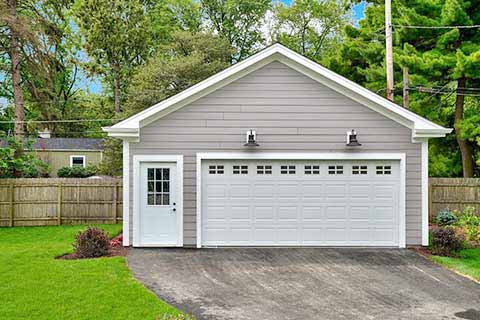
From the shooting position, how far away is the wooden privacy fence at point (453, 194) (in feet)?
49.9

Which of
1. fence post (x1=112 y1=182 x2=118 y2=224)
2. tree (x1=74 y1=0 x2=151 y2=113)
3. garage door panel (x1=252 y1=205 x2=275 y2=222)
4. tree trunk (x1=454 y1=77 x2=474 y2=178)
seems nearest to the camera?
garage door panel (x1=252 y1=205 x2=275 y2=222)

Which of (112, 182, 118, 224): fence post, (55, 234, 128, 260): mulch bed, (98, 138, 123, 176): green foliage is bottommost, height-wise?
(55, 234, 128, 260): mulch bed

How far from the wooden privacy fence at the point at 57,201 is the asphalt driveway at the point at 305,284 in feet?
17.1

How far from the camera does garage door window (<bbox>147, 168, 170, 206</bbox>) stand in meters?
11.0

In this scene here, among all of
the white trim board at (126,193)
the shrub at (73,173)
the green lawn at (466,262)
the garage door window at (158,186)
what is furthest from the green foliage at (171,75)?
the green lawn at (466,262)

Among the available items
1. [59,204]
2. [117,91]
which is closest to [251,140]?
[59,204]

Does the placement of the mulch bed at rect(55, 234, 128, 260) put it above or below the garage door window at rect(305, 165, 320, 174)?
below

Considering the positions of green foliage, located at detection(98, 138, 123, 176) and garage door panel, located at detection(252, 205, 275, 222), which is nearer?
garage door panel, located at detection(252, 205, 275, 222)

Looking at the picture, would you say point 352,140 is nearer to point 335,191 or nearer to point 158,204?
point 335,191

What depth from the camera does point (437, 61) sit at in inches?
665

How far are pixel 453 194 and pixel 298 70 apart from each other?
7526 millimetres

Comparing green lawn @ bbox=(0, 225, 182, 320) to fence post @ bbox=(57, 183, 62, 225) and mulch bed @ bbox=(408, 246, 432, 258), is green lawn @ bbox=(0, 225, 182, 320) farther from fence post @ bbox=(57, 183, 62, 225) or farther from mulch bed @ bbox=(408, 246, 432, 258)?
mulch bed @ bbox=(408, 246, 432, 258)

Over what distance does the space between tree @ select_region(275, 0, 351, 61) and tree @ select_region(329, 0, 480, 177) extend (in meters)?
11.4

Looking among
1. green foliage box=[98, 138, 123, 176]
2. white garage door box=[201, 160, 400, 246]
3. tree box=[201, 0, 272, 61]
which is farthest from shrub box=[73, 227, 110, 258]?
tree box=[201, 0, 272, 61]
